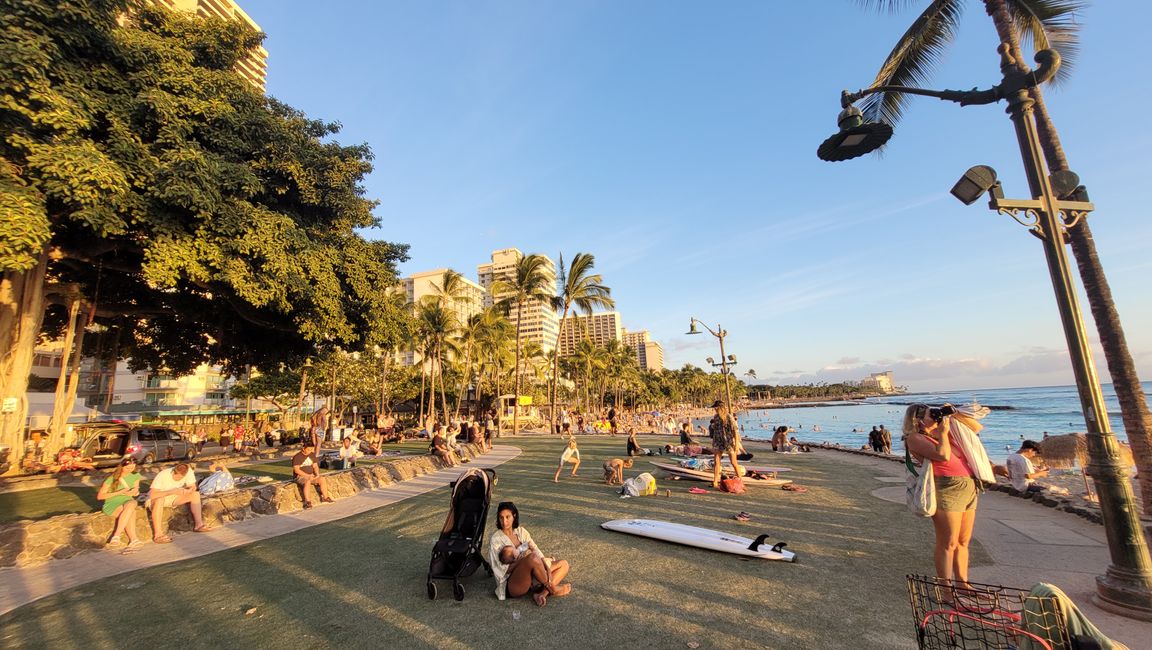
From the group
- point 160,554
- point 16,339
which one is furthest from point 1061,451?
point 16,339

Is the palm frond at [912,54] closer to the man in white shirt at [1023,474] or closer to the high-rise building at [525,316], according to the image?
the man in white shirt at [1023,474]

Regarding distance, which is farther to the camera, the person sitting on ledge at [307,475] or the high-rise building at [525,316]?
the high-rise building at [525,316]

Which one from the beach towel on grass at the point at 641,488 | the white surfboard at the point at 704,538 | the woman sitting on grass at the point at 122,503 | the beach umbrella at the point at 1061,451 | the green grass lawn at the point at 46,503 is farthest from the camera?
the beach umbrella at the point at 1061,451

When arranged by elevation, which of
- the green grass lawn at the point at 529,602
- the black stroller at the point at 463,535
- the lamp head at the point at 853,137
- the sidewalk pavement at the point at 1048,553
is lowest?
the sidewalk pavement at the point at 1048,553

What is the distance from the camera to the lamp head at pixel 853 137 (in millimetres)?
5027

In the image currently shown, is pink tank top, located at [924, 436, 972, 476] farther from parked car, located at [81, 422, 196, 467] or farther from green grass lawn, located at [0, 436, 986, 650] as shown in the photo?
parked car, located at [81, 422, 196, 467]

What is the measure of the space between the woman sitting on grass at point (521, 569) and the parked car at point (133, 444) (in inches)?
717

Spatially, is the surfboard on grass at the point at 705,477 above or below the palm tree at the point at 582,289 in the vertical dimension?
below

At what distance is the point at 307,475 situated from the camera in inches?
410

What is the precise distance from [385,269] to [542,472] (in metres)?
8.21

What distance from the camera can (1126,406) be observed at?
7066mm

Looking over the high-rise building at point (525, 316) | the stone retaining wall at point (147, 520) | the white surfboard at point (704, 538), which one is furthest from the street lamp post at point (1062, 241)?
the high-rise building at point (525, 316)

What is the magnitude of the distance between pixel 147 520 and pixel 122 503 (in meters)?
0.67

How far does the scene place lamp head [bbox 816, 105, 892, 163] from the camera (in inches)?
198
